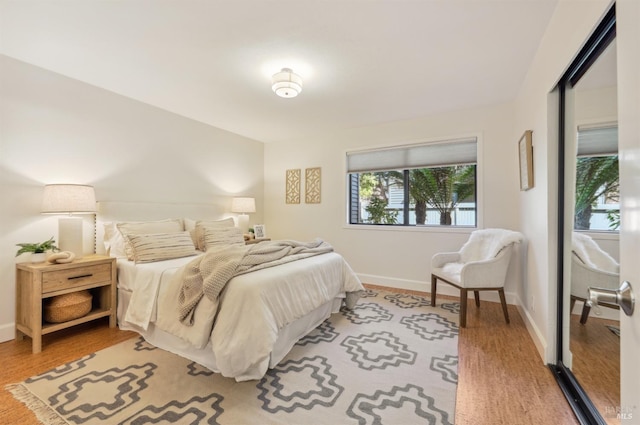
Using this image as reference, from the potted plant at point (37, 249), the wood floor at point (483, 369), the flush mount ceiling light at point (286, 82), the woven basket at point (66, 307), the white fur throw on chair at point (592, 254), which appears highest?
the flush mount ceiling light at point (286, 82)

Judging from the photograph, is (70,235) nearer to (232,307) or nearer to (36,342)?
(36,342)

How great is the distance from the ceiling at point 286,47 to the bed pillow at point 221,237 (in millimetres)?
1525

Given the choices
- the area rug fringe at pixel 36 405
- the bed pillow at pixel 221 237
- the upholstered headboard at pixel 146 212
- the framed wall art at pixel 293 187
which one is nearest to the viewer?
the area rug fringe at pixel 36 405

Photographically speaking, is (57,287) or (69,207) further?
(69,207)

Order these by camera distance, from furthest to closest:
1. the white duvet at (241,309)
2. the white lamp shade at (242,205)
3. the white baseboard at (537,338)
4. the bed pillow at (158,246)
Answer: the white lamp shade at (242,205) → the bed pillow at (158,246) → the white baseboard at (537,338) → the white duvet at (241,309)

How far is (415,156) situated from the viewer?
13.0 ft

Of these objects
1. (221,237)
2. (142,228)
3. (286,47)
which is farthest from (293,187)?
(286,47)

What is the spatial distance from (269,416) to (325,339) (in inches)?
38.3

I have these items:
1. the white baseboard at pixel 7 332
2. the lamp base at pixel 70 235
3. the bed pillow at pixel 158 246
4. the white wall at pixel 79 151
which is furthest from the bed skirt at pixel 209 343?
the white wall at pixel 79 151

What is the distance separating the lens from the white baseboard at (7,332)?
2393mm

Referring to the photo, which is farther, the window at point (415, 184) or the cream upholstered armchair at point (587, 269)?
the window at point (415, 184)

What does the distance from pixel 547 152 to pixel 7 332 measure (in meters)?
4.45

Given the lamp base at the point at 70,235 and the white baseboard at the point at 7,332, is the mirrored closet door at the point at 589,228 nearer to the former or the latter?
the lamp base at the point at 70,235

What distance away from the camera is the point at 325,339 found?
2453mm
